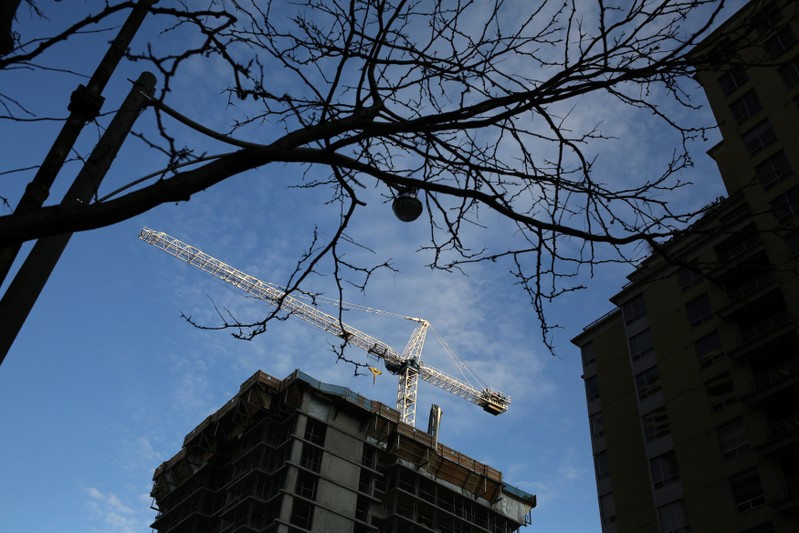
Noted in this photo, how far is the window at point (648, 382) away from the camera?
1153 inches

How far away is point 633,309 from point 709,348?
18.5 ft

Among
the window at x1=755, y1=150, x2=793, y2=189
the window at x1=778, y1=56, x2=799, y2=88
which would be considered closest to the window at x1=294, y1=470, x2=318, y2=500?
the window at x1=755, y1=150, x2=793, y2=189

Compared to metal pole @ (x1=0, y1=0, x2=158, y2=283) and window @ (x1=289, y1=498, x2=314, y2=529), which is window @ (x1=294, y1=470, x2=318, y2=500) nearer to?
window @ (x1=289, y1=498, x2=314, y2=529)

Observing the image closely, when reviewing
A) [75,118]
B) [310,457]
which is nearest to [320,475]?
[310,457]

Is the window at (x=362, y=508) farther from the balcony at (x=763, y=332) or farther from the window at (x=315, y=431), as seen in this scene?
the balcony at (x=763, y=332)

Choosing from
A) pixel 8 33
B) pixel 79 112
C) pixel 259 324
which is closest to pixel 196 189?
pixel 79 112

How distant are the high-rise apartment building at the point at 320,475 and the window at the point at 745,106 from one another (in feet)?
96.1

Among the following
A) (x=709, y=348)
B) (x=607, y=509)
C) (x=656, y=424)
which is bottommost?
(x=607, y=509)

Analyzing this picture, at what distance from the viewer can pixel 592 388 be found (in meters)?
34.0

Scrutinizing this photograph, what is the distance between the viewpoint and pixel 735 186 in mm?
29250

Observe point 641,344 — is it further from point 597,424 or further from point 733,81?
point 733,81

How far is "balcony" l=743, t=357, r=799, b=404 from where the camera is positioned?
23.1 m

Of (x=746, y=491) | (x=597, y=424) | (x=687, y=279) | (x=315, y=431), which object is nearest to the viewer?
(x=746, y=491)

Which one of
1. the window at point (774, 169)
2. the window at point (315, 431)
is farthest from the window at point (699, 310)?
the window at point (315, 431)
